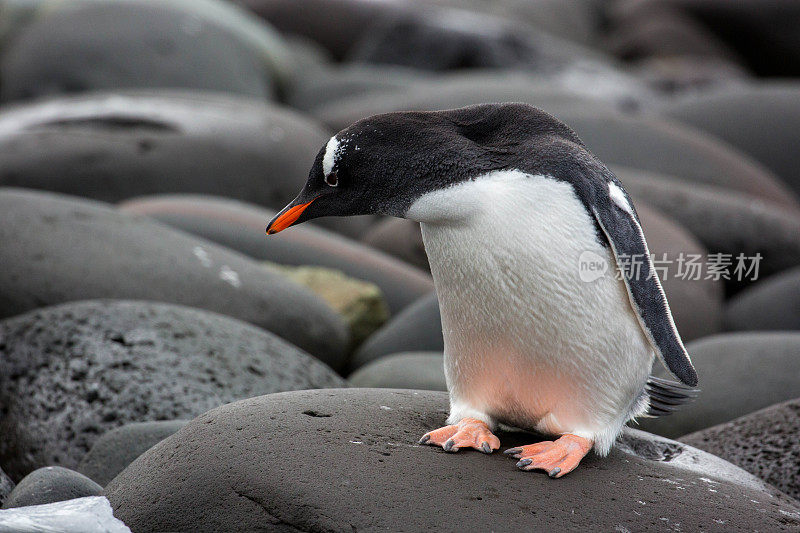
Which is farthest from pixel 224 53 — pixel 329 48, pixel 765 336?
pixel 765 336

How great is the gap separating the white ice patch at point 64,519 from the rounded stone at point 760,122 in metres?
6.74

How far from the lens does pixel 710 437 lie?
3.26 m

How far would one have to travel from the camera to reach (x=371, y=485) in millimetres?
2275

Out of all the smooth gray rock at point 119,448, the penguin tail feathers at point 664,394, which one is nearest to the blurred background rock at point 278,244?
the smooth gray rock at point 119,448

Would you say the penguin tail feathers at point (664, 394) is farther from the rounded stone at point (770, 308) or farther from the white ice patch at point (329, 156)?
the rounded stone at point (770, 308)

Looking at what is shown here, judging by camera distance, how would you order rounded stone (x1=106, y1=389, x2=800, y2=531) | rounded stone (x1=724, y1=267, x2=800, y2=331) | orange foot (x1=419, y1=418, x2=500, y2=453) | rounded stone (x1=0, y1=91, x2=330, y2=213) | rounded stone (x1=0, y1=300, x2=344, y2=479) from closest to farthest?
rounded stone (x1=106, y1=389, x2=800, y2=531)
orange foot (x1=419, y1=418, x2=500, y2=453)
rounded stone (x1=0, y1=300, x2=344, y2=479)
rounded stone (x1=724, y1=267, x2=800, y2=331)
rounded stone (x1=0, y1=91, x2=330, y2=213)

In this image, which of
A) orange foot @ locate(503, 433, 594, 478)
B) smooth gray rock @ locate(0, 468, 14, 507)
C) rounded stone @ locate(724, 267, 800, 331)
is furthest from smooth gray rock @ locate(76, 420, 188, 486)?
rounded stone @ locate(724, 267, 800, 331)

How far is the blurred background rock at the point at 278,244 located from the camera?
2721mm

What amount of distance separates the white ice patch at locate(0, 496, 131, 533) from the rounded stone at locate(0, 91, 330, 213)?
372cm

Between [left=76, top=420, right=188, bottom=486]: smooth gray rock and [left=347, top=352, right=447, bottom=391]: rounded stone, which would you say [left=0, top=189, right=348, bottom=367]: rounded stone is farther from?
[left=76, top=420, right=188, bottom=486]: smooth gray rock

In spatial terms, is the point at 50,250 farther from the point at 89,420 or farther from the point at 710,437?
the point at 710,437

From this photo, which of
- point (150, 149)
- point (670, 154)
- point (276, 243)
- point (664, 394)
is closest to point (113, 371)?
point (664, 394)

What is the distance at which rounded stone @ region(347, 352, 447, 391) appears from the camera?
376 cm

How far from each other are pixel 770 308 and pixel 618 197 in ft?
10.7
